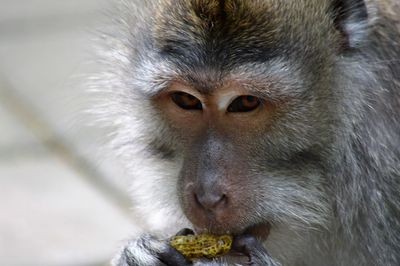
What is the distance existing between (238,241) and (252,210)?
0.46 ft

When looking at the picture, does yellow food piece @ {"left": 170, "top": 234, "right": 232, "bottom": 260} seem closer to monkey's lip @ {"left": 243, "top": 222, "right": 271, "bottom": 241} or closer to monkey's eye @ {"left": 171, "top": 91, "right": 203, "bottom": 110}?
monkey's lip @ {"left": 243, "top": 222, "right": 271, "bottom": 241}

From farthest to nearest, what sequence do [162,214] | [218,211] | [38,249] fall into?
[38,249]
[162,214]
[218,211]

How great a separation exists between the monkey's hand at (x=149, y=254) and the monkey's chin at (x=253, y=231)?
14cm

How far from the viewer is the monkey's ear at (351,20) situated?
472cm

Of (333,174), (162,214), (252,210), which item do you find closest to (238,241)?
(252,210)

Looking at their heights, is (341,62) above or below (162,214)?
above

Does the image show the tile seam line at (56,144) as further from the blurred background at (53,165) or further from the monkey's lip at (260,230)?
the monkey's lip at (260,230)

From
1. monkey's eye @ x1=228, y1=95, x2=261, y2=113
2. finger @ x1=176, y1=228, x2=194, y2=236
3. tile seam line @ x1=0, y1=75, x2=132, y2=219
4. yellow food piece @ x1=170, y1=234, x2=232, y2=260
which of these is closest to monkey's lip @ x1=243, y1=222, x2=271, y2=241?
yellow food piece @ x1=170, y1=234, x2=232, y2=260

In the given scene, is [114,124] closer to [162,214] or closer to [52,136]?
[162,214]

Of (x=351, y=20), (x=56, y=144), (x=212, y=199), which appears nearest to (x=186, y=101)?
(x=212, y=199)

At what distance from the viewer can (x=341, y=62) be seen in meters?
4.76

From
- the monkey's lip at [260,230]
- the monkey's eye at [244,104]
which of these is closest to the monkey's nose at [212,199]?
the monkey's lip at [260,230]

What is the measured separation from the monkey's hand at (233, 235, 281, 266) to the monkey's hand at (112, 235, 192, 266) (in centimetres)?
24

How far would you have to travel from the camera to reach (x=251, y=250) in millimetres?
4656
